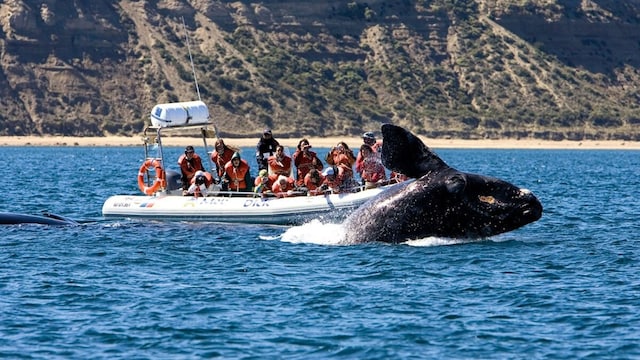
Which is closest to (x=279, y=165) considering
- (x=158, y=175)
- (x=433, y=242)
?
(x=158, y=175)

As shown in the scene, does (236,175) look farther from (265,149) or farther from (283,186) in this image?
(283,186)

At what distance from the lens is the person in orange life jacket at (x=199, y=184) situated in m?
31.0

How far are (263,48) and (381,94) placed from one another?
14386 mm

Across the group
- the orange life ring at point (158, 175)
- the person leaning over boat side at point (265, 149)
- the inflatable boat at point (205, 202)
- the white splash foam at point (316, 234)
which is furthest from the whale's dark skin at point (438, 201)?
the orange life ring at point (158, 175)

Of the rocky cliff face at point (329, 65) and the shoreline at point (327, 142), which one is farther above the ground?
the rocky cliff face at point (329, 65)

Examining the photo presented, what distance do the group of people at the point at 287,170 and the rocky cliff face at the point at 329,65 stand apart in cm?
8275

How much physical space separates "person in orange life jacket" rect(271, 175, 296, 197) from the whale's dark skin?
6066mm

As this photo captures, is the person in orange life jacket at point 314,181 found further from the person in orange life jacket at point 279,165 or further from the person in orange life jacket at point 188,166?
the person in orange life jacket at point 188,166

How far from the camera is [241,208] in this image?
1179 inches

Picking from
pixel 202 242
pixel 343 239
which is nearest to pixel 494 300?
pixel 343 239

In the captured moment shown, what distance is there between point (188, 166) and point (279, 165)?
281 centimetres

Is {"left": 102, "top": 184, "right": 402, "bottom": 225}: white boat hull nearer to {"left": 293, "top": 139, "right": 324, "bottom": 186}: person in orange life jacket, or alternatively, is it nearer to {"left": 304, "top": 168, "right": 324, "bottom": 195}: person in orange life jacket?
{"left": 304, "top": 168, "right": 324, "bottom": 195}: person in orange life jacket

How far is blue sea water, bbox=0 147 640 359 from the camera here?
16125mm

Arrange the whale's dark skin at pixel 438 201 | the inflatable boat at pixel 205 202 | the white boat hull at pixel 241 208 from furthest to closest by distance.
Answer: the inflatable boat at pixel 205 202 → the white boat hull at pixel 241 208 → the whale's dark skin at pixel 438 201
